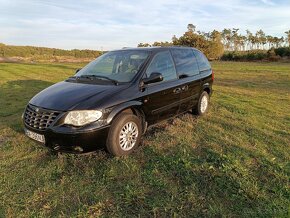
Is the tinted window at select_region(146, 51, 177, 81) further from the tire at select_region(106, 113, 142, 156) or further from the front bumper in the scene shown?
the front bumper

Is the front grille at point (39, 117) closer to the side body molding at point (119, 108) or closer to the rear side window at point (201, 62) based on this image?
the side body molding at point (119, 108)

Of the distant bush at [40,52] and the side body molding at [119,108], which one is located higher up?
the distant bush at [40,52]

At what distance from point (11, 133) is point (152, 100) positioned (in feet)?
9.89

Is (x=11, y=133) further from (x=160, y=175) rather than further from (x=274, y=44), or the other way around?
(x=274, y=44)

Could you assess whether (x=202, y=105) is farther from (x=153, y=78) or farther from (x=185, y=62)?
(x=153, y=78)

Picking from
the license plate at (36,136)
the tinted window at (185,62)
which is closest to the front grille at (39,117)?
the license plate at (36,136)

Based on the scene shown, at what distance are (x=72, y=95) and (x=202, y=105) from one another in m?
3.71

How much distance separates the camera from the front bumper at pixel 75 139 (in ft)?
12.8

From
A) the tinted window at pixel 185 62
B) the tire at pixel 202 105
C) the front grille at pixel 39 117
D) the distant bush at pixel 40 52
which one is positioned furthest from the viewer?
the distant bush at pixel 40 52

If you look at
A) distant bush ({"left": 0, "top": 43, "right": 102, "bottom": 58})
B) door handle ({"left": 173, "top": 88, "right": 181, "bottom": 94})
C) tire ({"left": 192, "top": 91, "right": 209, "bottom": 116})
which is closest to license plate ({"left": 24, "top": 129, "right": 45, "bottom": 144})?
door handle ({"left": 173, "top": 88, "right": 181, "bottom": 94})

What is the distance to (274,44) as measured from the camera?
101625 mm

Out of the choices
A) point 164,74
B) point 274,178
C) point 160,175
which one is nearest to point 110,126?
point 160,175

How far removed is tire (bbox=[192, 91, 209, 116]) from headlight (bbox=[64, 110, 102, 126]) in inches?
132

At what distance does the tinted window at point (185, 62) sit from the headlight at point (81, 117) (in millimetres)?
2368
